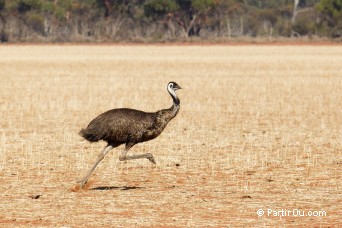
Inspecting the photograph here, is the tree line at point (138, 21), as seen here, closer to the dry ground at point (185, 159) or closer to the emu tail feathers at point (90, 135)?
the dry ground at point (185, 159)

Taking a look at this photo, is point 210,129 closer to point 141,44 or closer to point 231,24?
point 141,44

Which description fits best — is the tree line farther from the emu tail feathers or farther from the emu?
the emu tail feathers

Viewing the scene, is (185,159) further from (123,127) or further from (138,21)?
(138,21)

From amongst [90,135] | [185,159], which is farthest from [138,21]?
[90,135]

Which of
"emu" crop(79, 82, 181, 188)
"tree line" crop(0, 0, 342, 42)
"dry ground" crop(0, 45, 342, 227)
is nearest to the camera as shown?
"dry ground" crop(0, 45, 342, 227)

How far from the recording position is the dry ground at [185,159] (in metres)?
9.45

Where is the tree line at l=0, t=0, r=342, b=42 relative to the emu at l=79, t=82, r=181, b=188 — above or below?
below

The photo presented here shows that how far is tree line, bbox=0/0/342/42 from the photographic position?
288 feet

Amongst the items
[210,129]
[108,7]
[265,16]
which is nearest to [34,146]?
[210,129]

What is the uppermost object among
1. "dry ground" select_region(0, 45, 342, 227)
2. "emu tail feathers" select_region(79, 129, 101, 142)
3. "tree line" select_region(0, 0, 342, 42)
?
"emu tail feathers" select_region(79, 129, 101, 142)

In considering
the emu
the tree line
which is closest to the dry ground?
the emu

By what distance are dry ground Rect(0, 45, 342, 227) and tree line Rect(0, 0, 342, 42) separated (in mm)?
58575

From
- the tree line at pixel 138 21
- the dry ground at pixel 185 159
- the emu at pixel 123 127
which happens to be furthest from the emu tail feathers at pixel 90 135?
the tree line at pixel 138 21

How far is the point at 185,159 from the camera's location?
44.7 ft
